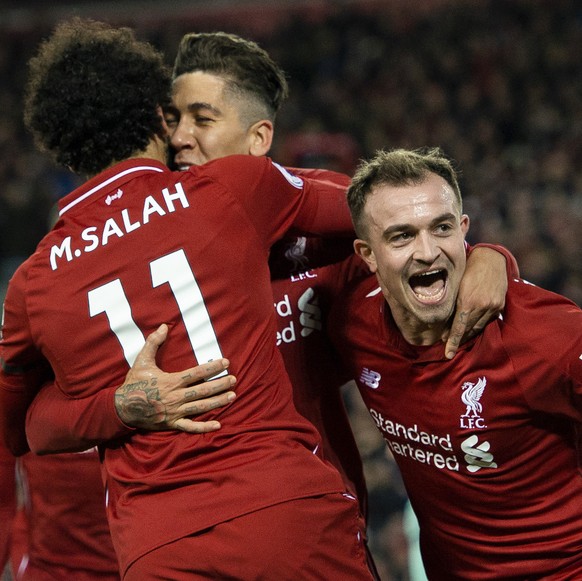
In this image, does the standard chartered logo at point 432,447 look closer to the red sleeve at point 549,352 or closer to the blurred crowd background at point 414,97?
the red sleeve at point 549,352

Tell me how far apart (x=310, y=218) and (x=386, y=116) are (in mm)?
9260

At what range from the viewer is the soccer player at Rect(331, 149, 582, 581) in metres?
2.88

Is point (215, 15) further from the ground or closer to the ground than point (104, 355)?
further from the ground

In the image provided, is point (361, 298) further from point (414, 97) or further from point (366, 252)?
point (414, 97)

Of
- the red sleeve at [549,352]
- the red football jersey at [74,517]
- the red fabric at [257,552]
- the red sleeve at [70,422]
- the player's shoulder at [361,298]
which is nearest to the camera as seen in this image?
the red fabric at [257,552]

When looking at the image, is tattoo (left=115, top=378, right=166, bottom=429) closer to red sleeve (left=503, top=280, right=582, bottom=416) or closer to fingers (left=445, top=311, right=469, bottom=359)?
fingers (left=445, top=311, right=469, bottom=359)

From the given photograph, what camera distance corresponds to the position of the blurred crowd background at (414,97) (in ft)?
29.4

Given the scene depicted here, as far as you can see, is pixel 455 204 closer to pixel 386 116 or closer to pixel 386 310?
pixel 386 310

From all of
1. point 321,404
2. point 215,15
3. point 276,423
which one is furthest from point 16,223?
point 276,423

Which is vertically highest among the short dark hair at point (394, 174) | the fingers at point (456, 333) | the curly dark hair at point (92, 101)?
the curly dark hair at point (92, 101)

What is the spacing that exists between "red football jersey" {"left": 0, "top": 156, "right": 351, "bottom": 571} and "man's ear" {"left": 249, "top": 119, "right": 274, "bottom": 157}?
31.9 inches

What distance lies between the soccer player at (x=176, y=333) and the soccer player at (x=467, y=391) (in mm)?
380

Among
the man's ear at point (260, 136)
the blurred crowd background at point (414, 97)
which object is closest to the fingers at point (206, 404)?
the man's ear at point (260, 136)

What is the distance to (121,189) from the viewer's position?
2801mm
